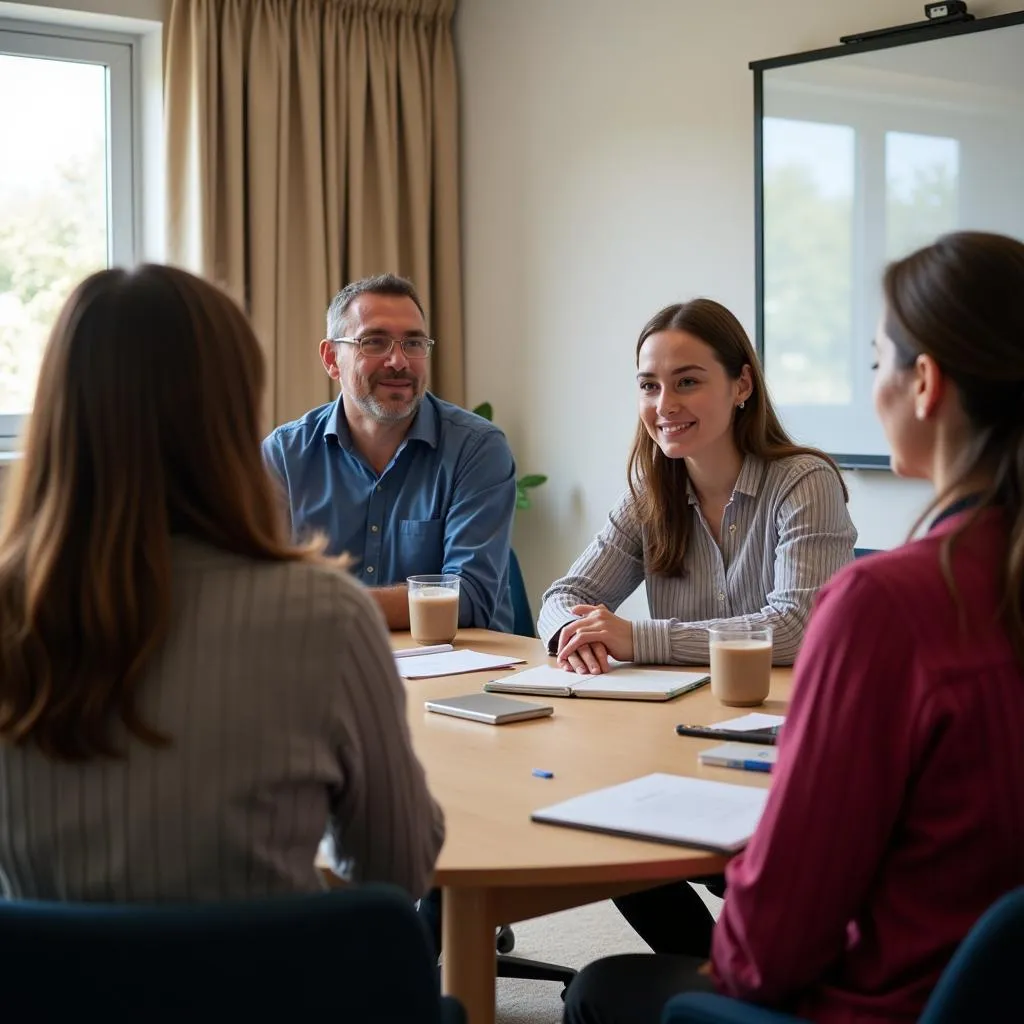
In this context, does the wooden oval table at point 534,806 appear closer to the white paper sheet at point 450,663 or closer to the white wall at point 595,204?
the white paper sheet at point 450,663

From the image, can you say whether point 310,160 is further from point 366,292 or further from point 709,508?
point 709,508

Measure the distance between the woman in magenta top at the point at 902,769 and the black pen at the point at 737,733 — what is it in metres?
0.55

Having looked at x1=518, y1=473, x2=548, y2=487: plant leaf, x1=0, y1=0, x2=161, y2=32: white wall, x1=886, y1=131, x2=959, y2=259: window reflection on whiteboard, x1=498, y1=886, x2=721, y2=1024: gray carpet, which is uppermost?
x1=0, y1=0, x2=161, y2=32: white wall

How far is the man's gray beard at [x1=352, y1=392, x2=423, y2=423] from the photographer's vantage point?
3086 millimetres

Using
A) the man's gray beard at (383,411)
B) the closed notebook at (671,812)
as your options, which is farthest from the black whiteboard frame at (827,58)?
the closed notebook at (671,812)

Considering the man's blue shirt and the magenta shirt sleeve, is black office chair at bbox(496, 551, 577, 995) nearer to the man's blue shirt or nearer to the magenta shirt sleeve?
the man's blue shirt

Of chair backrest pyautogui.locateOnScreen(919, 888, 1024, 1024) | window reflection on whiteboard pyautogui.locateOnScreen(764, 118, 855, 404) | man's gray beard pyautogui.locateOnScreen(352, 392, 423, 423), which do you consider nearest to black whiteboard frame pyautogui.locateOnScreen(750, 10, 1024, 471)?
window reflection on whiteboard pyautogui.locateOnScreen(764, 118, 855, 404)

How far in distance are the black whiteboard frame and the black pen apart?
2.01 meters

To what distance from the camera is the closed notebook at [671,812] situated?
4.71 feet

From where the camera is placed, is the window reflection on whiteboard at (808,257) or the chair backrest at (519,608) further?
the window reflection on whiteboard at (808,257)

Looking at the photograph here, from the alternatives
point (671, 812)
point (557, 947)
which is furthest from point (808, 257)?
point (671, 812)

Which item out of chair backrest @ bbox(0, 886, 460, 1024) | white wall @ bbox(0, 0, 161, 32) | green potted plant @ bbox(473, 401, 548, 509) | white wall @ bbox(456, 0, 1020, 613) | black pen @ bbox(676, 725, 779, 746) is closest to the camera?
chair backrest @ bbox(0, 886, 460, 1024)

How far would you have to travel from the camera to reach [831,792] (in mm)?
1171

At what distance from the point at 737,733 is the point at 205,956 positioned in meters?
1.00
